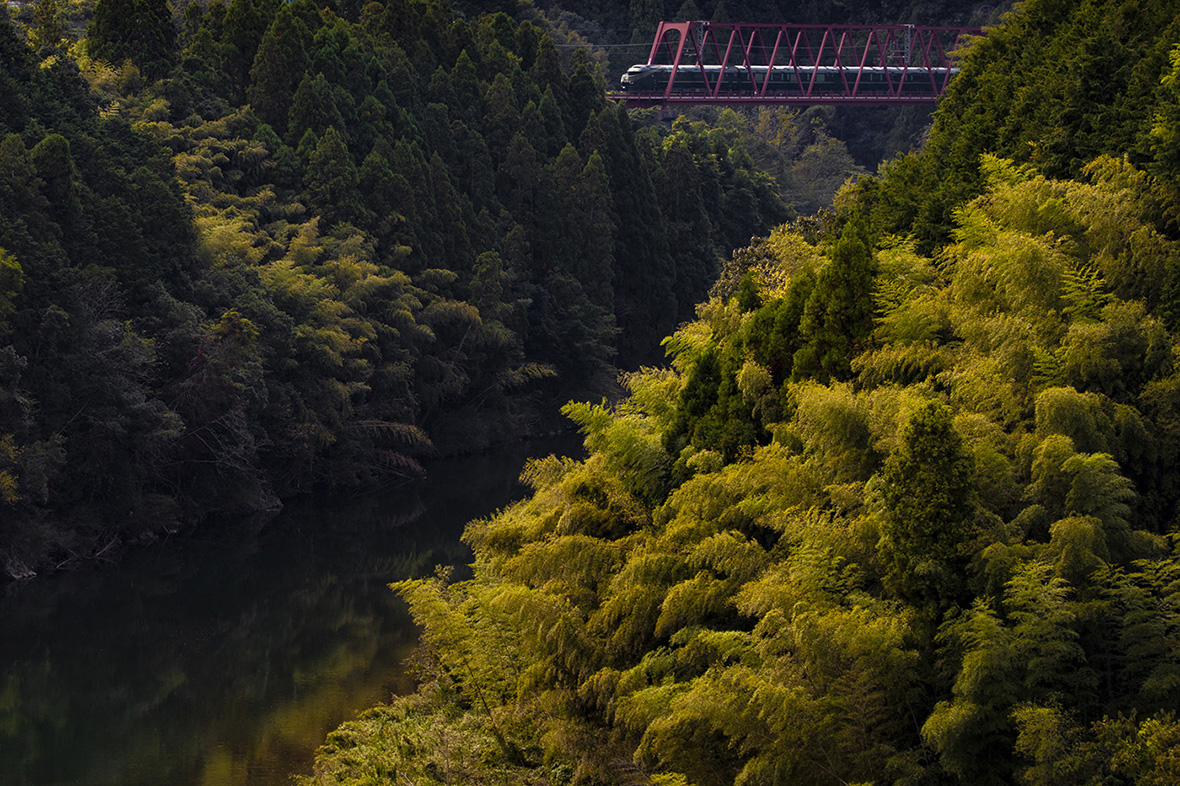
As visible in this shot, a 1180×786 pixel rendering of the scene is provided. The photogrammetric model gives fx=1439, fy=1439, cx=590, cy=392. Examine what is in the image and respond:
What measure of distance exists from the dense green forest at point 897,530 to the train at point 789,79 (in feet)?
179

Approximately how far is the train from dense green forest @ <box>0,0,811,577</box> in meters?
10.8

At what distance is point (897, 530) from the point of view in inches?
534

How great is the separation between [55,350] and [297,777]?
16102 millimetres

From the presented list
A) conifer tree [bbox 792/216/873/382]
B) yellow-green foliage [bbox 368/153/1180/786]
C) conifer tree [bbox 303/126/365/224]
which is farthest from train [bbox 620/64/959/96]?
yellow-green foliage [bbox 368/153/1180/786]

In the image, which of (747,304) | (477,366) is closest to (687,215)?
(477,366)

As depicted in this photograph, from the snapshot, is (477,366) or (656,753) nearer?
(656,753)

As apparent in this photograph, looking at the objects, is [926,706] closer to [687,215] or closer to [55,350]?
[55,350]

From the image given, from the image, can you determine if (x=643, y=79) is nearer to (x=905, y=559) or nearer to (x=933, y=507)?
(x=905, y=559)

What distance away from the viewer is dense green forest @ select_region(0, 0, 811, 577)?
1266 inches

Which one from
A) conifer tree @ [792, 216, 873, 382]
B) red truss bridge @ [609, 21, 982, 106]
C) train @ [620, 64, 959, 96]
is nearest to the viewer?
conifer tree @ [792, 216, 873, 382]

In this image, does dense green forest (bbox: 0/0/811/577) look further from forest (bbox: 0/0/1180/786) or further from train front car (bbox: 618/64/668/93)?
train front car (bbox: 618/64/668/93)

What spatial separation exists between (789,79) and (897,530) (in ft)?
237

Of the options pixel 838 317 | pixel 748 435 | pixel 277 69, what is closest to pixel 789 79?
pixel 277 69

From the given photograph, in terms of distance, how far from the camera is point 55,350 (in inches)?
1235
